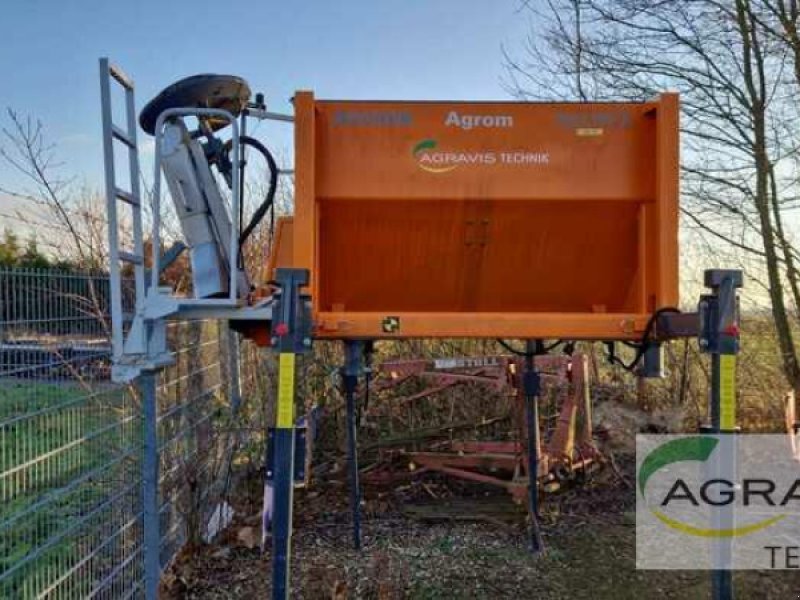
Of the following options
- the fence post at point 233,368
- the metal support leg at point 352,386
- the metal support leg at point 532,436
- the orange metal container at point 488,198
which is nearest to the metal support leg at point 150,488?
the metal support leg at point 352,386

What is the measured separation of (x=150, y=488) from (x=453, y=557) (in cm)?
200

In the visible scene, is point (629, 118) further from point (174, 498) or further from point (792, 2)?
point (792, 2)

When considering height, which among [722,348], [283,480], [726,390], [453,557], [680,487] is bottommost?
[453,557]

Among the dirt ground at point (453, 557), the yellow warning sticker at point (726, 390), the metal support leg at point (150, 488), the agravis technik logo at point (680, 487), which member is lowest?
the dirt ground at point (453, 557)

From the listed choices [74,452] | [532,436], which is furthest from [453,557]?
[74,452]

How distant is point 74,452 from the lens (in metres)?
2.89

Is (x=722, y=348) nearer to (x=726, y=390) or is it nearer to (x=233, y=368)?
(x=726, y=390)

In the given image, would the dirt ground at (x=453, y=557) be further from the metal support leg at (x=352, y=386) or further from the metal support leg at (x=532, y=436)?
the metal support leg at (x=352, y=386)

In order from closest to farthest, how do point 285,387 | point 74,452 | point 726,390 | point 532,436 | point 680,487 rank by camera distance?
point 285,387 → point 726,390 → point 74,452 → point 532,436 → point 680,487

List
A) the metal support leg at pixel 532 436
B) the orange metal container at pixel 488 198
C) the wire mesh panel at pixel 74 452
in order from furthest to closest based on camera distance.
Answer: the metal support leg at pixel 532 436, the orange metal container at pixel 488 198, the wire mesh panel at pixel 74 452

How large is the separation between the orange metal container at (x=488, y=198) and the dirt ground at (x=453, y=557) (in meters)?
1.85

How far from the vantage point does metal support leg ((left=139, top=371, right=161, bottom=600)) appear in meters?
3.47

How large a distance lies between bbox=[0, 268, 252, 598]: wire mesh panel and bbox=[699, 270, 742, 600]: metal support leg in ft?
8.70

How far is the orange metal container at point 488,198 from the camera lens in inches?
113
